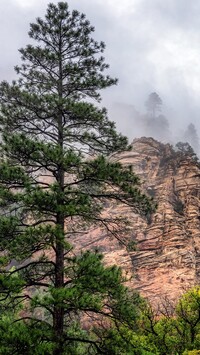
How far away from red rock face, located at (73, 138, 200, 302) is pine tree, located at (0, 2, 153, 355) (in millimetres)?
17152

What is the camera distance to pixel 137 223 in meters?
33.4

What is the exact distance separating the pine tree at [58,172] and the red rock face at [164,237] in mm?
17152

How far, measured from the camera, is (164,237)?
31.8 metres

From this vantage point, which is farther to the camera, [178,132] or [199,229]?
[178,132]

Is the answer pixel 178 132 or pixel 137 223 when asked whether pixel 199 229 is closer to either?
pixel 137 223

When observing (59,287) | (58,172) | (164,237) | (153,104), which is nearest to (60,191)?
(58,172)

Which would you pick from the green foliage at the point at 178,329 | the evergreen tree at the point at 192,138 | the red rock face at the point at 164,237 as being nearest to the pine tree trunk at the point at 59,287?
the green foliage at the point at 178,329

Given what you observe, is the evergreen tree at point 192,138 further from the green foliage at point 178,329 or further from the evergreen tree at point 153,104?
the green foliage at point 178,329

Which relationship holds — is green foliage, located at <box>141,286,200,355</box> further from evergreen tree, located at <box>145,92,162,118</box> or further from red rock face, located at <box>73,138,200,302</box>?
evergreen tree, located at <box>145,92,162,118</box>

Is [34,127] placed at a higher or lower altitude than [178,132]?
lower

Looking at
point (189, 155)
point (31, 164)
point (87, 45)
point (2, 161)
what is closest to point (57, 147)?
point (31, 164)

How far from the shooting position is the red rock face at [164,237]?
1158 inches

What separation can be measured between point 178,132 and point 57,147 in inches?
6733

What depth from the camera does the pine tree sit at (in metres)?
10.0
